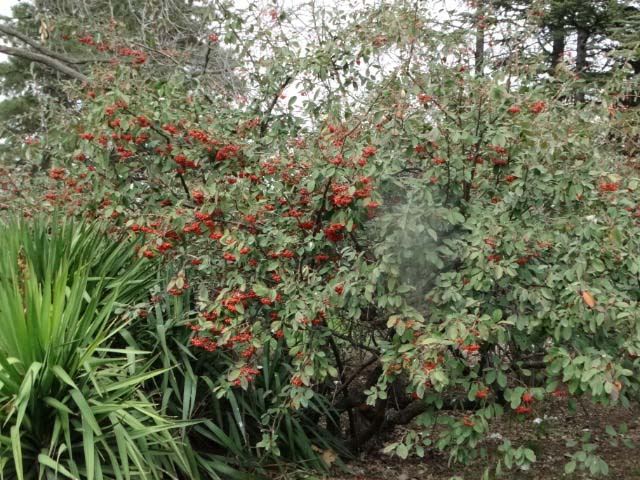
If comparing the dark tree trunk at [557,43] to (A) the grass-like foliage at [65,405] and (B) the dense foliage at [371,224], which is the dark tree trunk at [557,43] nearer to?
(B) the dense foliage at [371,224]

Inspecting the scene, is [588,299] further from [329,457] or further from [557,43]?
[557,43]

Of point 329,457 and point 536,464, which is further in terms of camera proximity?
point 536,464

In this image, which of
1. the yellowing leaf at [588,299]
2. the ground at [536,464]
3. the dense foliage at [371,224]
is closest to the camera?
the yellowing leaf at [588,299]

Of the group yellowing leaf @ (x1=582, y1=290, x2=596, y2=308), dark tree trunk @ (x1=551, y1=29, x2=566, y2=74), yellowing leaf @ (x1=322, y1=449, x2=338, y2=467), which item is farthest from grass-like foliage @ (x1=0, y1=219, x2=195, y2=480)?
dark tree trunk @ (x1=551, y1=29, x2=566, y2=74)

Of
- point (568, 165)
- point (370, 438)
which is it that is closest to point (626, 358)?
point (568, 165)

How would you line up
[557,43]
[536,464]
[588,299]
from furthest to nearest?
[557,43] < [536,464] < [588,299]

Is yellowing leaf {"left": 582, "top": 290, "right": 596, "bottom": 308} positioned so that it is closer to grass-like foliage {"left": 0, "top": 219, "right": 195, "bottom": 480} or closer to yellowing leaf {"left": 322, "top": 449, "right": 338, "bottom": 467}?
grass-like foliage {"left": 0, "top": 219, "right": 195, "bottom": 480}

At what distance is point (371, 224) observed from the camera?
4488 millimetres

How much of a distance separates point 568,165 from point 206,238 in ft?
7.03

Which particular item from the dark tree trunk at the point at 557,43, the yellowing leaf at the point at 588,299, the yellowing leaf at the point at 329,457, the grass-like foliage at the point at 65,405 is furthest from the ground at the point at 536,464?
the dark tree trunk at the point at 557,43

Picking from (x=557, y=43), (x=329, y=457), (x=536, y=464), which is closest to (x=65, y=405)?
(x=329, y=457)

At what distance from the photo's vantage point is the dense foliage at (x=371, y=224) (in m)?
3.77

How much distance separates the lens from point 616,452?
19.5 ft

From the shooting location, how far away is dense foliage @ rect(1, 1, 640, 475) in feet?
12.4
